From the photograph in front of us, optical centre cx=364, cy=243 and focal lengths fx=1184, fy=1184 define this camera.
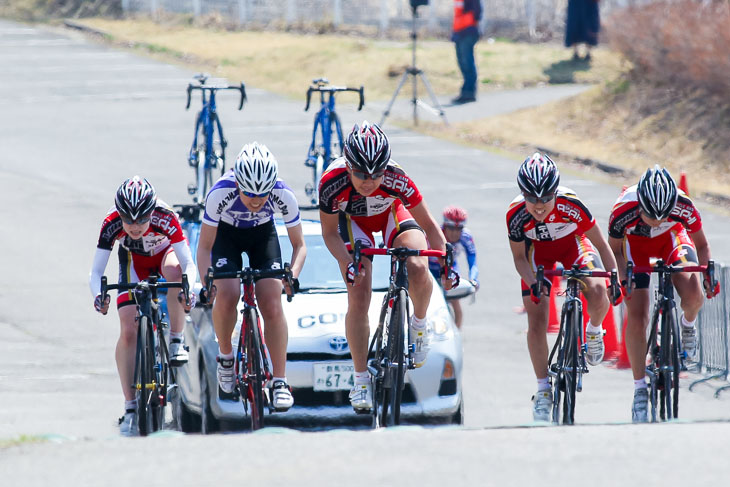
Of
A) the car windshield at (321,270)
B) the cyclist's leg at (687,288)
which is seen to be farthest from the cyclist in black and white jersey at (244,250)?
the cyclist's leg at (687,288)

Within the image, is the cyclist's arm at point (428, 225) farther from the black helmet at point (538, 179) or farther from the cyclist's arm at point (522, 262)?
the black helmet at point (538, 179)

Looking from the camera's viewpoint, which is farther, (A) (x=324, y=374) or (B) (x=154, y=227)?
(A) (x=324, y=374)

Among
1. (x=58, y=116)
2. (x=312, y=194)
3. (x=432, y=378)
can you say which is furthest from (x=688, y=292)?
(x=58, y=116)

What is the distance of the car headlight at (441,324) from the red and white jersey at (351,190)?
1132 millimetres

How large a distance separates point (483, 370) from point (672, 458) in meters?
5.84

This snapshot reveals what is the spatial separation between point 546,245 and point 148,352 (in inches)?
124

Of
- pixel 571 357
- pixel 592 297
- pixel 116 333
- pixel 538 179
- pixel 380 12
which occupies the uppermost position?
pixel 380 12

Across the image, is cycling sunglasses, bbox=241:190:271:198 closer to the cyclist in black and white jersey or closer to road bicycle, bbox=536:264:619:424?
the cyclist in black and white jersey

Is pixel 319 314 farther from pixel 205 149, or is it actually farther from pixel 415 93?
pixel 415 93

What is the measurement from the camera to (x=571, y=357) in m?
8.88

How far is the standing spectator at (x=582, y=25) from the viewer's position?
29.6m

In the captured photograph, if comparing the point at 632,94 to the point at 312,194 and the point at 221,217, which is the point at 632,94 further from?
the point at 221,217

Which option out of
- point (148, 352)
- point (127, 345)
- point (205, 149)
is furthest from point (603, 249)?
point (205, 149)

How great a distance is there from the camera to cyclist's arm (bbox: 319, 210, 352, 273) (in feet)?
27.6
